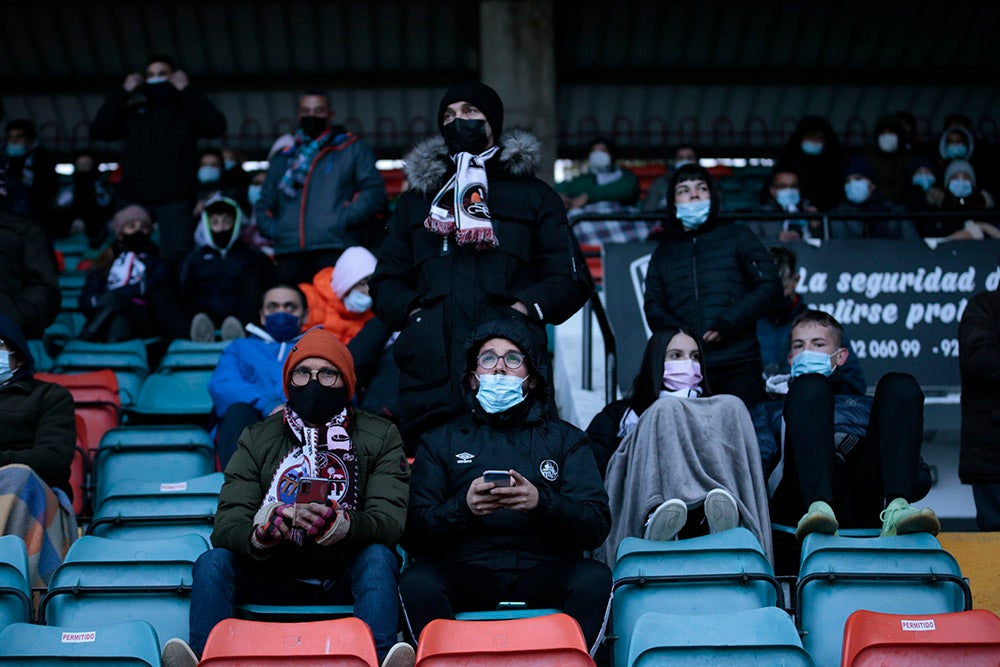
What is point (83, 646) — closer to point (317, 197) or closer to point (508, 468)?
point (508, 468)

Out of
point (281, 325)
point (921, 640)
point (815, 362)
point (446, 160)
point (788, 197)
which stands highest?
point (788, 197)

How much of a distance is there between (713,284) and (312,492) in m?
2.54

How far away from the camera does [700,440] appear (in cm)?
491

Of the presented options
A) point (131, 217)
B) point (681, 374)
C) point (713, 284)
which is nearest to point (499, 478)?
point (681, 374)

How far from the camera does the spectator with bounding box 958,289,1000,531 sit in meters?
5.51

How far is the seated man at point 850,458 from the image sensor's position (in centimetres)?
464

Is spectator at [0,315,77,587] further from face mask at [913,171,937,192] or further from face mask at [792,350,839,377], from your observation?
face mask at [913,171,937,192]

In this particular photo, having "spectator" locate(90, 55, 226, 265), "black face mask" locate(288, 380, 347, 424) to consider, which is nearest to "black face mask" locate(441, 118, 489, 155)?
"black face mask" locate(288, 380, 347, 424)

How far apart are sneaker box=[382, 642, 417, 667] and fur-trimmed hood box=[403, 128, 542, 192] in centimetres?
219

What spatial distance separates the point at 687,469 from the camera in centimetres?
483

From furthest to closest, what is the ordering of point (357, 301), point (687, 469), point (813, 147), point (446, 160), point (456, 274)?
point (813, 147)
point (357, 301)
point (446, 160)
point (456, 274)
point (687, 469)

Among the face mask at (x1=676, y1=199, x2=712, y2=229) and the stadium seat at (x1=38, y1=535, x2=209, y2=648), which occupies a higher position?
the face mask at (x1=676, y1=199, x2=712, y2=229)

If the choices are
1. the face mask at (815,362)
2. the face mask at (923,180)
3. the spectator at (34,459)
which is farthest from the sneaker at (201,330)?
the face mask at (923,180)

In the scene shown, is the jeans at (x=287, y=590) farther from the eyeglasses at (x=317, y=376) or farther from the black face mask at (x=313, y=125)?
the black face mask at (x=313, y=125)
